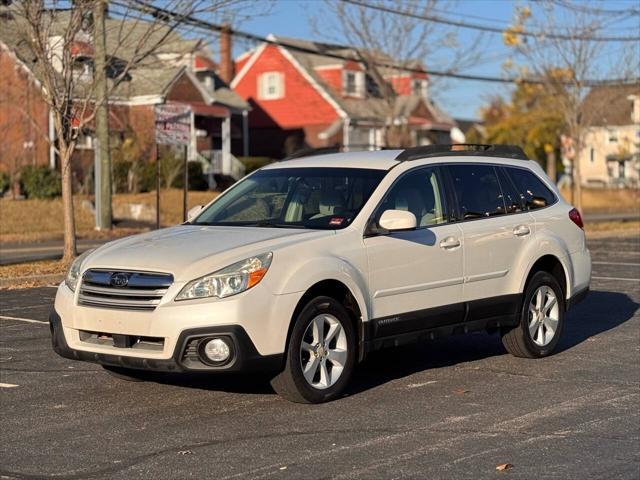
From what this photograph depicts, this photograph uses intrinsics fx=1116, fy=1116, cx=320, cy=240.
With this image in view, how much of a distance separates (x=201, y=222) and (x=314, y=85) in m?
45.7

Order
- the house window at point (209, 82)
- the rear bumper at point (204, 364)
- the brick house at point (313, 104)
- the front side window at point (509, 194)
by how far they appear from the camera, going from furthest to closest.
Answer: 1. the brick house at point (313, 104)
2. the house window at point (209, 82)
3. the front side window at point (509, 194)
4. the rear bumper at point (204, 364)

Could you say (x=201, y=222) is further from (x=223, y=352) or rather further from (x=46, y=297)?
(x=46, y=297)

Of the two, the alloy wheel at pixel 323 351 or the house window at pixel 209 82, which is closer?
the alloy wheel at pixel 323 351

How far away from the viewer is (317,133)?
54.3 meters

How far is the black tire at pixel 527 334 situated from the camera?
958 cm

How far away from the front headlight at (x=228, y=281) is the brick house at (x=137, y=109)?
12.3m

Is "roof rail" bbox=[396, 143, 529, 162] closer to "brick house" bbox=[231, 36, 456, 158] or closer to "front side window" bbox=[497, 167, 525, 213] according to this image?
"front side window" bbox=[497, 167, 525, 213]

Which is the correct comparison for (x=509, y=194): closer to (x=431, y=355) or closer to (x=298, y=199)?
(x=431, y=355)

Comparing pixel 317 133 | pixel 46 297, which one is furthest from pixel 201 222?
pixel 317 133

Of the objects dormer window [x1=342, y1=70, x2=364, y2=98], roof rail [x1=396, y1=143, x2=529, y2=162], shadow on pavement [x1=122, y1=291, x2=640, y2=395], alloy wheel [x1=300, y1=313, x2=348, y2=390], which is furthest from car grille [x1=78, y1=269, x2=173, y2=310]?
dormer window [x1=342, y1=70, x2=364, y2=98]

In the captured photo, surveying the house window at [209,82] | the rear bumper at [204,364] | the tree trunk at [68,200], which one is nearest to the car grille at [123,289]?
the rear bumper at [204,364]

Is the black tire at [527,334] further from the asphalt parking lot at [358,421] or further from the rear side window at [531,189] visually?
the rear side window at [531,189]

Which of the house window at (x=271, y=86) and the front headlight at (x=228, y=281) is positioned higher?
the house window at (x=271, y=86)

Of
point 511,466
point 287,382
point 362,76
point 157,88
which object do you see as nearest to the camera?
point 511,466
